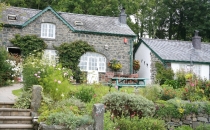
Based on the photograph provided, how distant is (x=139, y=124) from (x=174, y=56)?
1527 centimetres

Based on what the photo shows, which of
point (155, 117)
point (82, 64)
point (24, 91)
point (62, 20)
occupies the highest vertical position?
point (62, 20)

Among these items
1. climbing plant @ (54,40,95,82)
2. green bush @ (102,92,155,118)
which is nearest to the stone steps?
green bush @ (102,92,155,118)

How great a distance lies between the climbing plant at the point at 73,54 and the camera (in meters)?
21.2

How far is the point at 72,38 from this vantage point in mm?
21953

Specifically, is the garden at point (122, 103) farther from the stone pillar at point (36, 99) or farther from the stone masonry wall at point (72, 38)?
the stone masonry wall at point (72, 38)

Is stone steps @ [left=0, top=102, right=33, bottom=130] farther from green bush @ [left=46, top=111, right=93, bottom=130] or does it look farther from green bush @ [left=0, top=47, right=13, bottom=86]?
green bush @ [left=0, top=47, right=13, bottom=86]

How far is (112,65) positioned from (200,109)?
40.3ft

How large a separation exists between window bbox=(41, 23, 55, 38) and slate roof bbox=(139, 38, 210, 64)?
8377 mm

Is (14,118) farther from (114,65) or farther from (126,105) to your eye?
(114,65)

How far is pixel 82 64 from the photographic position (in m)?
22.0

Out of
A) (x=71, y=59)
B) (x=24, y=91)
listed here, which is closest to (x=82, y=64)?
(x=71, y=59)

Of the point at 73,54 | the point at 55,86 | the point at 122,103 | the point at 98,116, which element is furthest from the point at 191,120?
the point at 73,54

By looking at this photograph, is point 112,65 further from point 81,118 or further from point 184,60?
point 81,118

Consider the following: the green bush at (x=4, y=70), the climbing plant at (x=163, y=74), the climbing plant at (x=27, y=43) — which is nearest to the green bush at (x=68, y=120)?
the green bush at (x=4, y=70)
